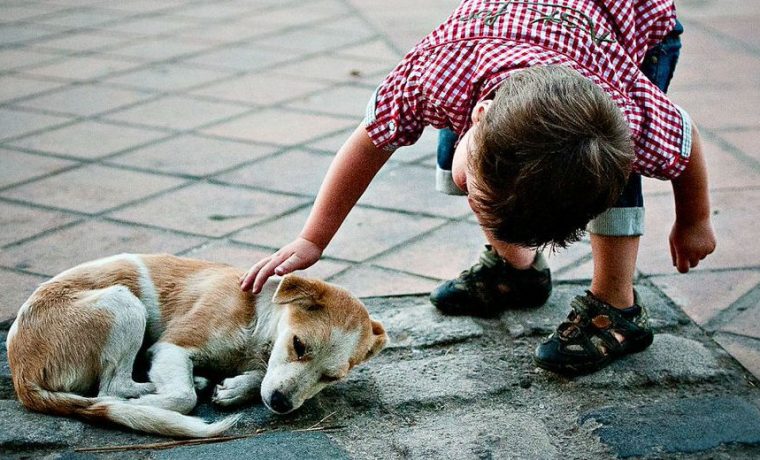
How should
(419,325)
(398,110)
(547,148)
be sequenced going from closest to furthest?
(547,148), (398,110), (419,325)

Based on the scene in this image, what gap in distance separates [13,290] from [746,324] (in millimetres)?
2338

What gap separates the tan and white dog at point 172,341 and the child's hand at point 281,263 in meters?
0.05

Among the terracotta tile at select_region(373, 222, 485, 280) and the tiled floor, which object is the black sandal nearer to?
the tiled floor

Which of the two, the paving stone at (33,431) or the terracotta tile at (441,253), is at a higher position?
the paving stone at (33,431)

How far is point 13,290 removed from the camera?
127 inches

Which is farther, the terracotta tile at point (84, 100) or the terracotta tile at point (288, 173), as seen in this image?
the terracotta tile at point (84, 100)

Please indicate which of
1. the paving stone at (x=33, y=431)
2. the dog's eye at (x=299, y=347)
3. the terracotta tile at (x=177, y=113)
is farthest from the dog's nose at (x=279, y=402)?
the terracotta tile at (x=177, y=113)

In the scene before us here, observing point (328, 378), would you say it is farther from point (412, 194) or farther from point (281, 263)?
point (412, 194)

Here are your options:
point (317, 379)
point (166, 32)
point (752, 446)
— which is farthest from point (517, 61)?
point (166, 32)

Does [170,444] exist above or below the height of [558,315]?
above

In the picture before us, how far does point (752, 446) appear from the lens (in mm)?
2500

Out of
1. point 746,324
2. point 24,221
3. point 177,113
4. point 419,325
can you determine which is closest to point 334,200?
point 419,325

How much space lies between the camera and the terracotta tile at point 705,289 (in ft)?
10.6

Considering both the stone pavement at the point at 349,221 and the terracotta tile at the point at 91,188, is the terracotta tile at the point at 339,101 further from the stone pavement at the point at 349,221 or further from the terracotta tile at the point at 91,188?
the terracotta tile at the point at 91,188
